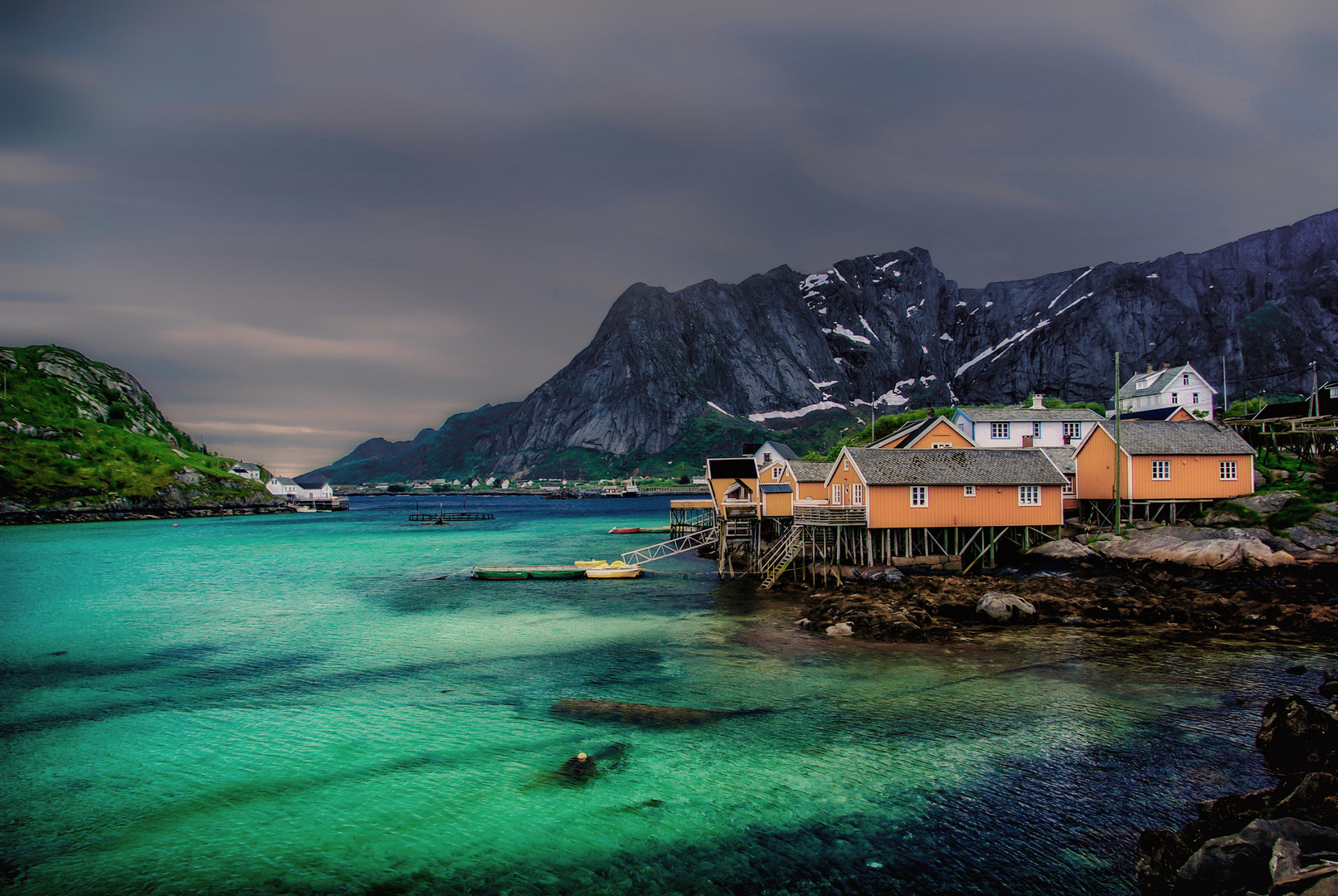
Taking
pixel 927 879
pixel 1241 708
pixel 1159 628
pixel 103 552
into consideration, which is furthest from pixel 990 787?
pixel 103 552

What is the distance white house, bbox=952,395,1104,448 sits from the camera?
54.5 metres

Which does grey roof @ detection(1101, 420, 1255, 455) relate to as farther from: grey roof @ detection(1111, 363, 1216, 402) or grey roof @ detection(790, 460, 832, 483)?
grey roof @ detection(1111, 363, 1216, 402)

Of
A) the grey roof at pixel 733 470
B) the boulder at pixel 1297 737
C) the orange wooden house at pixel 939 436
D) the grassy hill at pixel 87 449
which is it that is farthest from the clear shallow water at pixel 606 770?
the grassy hill at pixel 87 449

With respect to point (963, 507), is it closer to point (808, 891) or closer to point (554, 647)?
point (554, 647)

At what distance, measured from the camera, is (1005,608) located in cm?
2875

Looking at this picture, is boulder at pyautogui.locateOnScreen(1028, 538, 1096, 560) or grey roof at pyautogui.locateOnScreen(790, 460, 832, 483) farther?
grey roof at pyautogui.locateOnScreen(790, 460, 832, 483)

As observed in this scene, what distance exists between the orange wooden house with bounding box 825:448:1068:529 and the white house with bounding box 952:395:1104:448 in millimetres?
14397

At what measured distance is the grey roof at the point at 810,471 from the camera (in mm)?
50531

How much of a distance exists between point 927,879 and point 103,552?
88406mm

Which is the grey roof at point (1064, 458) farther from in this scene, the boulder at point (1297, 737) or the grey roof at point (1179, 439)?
the boulder at point (1297, 737)

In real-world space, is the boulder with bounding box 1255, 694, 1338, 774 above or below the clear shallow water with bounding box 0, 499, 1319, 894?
above

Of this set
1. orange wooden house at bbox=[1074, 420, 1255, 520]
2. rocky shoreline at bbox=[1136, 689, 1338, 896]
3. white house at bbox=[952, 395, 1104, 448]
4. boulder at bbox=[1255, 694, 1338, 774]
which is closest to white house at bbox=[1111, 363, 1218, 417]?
white house at bbox=[952, 395, 1104, 448]

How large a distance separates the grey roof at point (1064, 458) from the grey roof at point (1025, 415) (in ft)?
21.3

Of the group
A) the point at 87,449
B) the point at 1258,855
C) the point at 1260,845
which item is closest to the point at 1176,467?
the point at 1260,845
